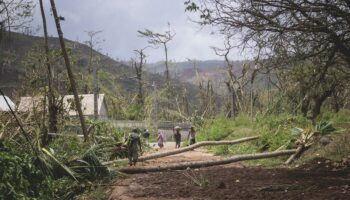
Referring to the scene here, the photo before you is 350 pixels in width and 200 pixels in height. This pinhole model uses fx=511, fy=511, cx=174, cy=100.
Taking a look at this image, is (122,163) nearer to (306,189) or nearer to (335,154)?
(335,154)

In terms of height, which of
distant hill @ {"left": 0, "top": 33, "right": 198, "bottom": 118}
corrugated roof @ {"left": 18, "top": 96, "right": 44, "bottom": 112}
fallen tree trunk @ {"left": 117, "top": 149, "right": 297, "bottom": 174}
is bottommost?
fallen tree trunk @ {"left": 117, "top": 149, "right": 297, "bottom": 174}

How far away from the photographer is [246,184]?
405 inches

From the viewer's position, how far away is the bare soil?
8.80 m

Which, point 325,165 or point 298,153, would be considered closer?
point 325,165

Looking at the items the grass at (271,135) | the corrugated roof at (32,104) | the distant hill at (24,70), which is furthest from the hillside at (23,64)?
the grass at (271,135)

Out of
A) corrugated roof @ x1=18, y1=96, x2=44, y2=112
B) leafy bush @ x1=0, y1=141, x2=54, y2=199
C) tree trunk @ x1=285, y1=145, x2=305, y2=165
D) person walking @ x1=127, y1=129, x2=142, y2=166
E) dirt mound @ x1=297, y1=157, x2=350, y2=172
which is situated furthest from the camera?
corrugated roof @ x1=18, y1=96, x2=44, y2=112

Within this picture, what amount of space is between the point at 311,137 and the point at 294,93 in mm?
12380

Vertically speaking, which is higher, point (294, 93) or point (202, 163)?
point (294, 93)

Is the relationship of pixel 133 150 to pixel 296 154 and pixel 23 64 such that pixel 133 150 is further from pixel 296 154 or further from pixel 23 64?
pixel 23 64

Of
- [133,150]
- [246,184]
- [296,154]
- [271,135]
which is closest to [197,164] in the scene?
[133,150]

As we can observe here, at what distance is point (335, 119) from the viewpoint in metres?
22.1

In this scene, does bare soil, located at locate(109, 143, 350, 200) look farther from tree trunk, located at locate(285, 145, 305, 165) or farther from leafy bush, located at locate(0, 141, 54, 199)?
leafy bush, located at locate(0, 141, 54, 199)

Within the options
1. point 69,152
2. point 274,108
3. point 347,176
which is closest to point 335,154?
point 347,176

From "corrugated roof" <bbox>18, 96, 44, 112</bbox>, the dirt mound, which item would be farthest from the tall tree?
"corrugated roof" <bbox>18, 96, 44, 112</bbox>
